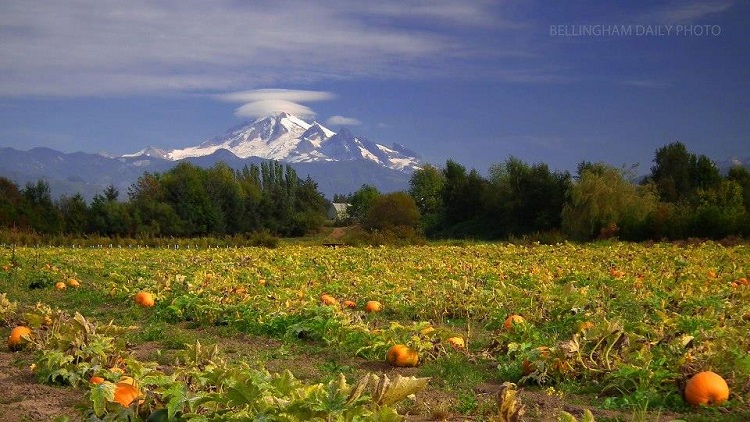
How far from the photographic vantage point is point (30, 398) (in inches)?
230

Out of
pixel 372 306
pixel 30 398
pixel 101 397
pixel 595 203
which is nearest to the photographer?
pixel 101 397

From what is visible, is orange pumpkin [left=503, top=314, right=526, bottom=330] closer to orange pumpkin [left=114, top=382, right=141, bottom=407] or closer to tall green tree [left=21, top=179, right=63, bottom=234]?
orange pumpkin [left=114, top=382, right=141, bottom=407]

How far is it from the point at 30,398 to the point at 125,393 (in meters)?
1.51

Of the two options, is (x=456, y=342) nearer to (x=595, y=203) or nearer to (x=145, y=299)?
(x=145, y=299)

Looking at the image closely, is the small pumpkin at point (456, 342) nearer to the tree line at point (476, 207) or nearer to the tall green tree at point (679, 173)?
the tree line at point (476, 207)

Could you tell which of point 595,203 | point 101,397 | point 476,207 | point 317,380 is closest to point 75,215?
point 476,207

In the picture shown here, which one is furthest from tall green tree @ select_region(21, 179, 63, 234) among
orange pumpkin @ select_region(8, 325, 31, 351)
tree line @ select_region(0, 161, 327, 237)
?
orange pumpkin @ select_region(8, 325, 31, 351)

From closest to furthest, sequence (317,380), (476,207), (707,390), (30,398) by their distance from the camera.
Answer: (707,390), (30,398), (317,380), (476,207)

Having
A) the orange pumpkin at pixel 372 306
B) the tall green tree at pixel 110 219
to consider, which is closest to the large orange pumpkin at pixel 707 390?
the orange pumpkin at pixel 372 306

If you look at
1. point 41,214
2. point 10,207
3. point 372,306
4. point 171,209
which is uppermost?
point 10,207

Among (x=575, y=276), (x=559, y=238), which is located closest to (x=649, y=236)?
(x=559, y=238)

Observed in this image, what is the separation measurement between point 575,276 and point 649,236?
67.6 ft

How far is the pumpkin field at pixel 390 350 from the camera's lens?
386 cm

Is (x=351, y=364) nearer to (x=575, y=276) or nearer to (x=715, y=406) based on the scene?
(x=715, y=406)
